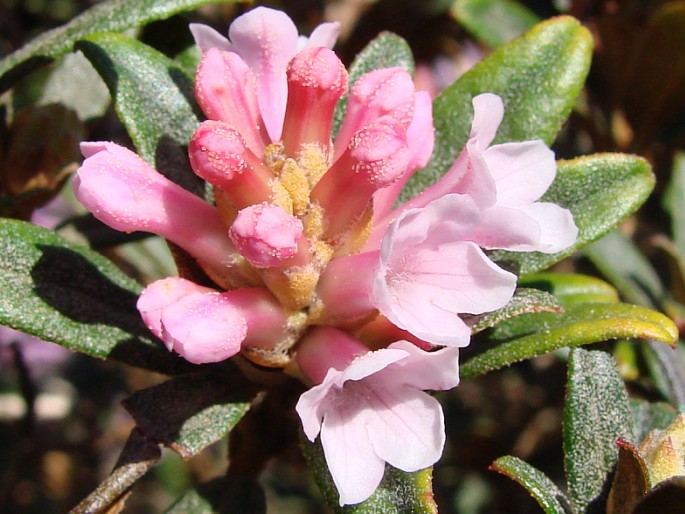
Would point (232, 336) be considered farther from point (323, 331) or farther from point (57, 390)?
point (57, 390)

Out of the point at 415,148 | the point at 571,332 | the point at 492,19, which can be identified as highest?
the point at 415,148

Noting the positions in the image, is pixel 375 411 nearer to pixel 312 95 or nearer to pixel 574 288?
pixel 312 95

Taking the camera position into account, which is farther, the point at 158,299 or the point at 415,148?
the point at 415,148

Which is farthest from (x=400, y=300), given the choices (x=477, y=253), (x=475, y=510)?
(x=475, y=510)

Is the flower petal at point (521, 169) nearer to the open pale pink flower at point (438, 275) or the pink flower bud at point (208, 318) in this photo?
the open pale pink flower at point (438, 275)

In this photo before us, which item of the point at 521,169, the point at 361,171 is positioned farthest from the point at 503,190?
the point at 361,171

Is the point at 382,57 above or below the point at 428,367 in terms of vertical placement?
above

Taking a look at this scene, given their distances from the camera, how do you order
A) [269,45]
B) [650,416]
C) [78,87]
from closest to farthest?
1. [269,45]
2. [650,416]
3. [78,87]
